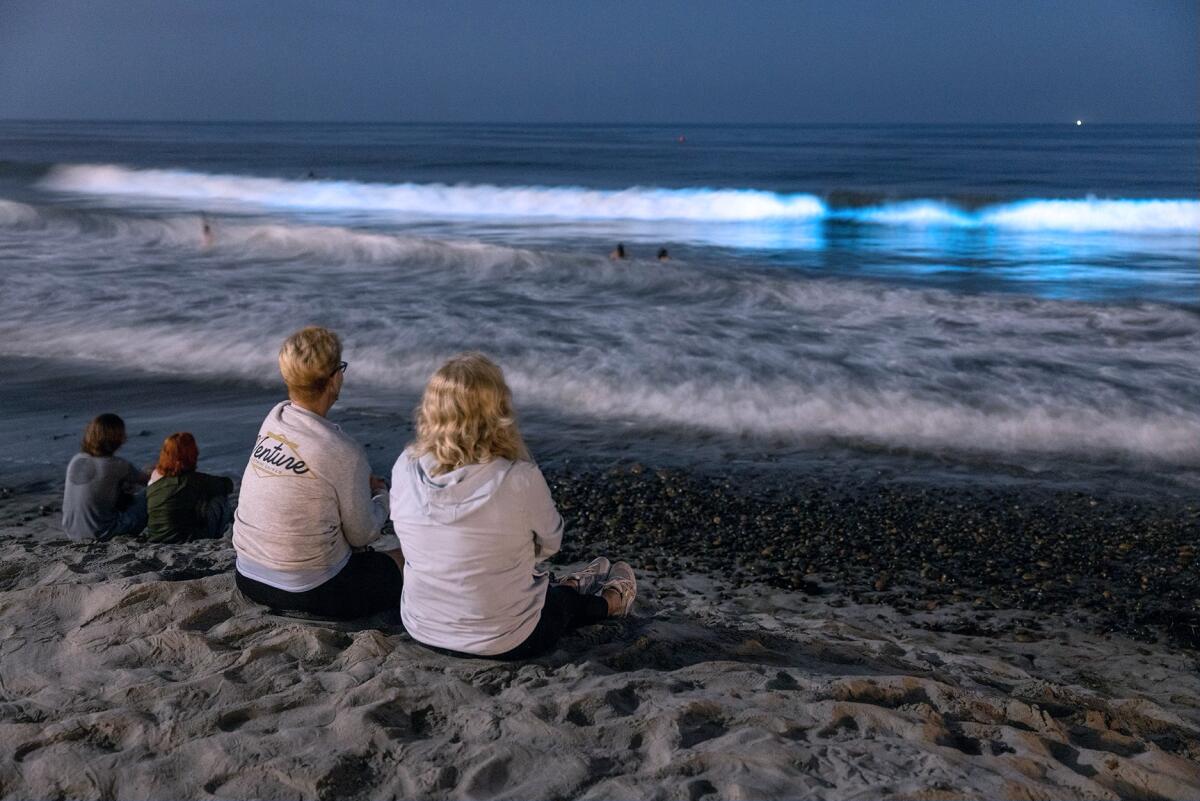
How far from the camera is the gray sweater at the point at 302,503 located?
4.18 m

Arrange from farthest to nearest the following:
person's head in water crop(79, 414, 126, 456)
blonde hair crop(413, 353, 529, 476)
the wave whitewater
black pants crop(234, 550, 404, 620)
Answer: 1. the wave whitewater
2. person's head in water crop(79, 414, 126, 456)
3. black pants crop(234, 550, 404, 620)
4. blonde hair crop(413, 353, 529, 476)

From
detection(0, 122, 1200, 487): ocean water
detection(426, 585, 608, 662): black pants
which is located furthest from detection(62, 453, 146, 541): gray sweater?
detection(0, 122, 1200, 487): ocean water

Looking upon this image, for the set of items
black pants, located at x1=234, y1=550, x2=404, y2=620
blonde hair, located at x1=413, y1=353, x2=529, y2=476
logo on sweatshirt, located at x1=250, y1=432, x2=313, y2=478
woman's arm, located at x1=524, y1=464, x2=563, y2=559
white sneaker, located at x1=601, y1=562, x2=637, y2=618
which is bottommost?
white sneaker, located at x1=601, y1=562, x2=637, y2=618

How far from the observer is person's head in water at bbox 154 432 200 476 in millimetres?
5660

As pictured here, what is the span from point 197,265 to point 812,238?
47.8 feet

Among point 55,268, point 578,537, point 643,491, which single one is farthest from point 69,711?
point 55,268

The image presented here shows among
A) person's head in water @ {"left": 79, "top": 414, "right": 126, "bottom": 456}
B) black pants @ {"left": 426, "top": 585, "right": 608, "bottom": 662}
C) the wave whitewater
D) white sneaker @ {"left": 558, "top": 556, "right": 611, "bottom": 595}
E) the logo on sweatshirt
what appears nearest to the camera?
black pants @ {"left": 426, "top": 585, "right": 608, "bottom": 662}

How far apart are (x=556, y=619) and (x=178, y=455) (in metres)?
2.58

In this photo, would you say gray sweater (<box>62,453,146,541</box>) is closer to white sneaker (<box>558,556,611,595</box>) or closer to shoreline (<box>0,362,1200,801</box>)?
shoreline (<box>0,362,1200,801</box>)

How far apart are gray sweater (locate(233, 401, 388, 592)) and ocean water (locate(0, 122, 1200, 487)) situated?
4.06 m

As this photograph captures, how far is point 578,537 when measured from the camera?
6422 millimetres


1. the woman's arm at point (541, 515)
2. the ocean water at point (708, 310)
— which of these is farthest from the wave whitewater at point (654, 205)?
the woman's arm at point (541, 515)

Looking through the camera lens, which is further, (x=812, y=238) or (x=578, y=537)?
(x=812, y=238)

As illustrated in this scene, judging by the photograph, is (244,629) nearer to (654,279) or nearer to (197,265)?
(654,279)
